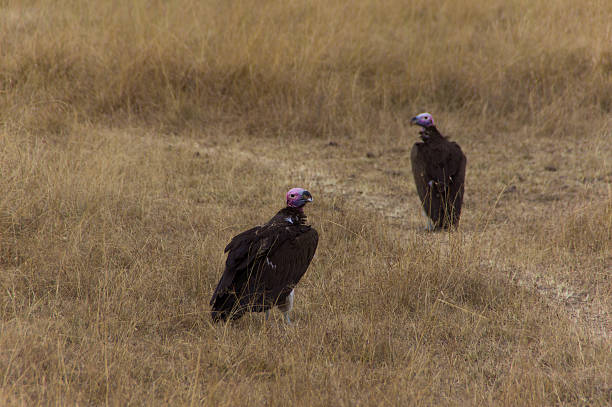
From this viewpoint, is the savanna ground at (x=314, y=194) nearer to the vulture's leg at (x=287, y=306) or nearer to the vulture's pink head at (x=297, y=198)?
the vulture's leg at (x=287, y=306)

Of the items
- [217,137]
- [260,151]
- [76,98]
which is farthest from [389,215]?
[76,98]

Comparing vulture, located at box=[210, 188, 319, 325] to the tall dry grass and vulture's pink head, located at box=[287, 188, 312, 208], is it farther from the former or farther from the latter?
the tall dry grass

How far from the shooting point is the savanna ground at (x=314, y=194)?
160 inches

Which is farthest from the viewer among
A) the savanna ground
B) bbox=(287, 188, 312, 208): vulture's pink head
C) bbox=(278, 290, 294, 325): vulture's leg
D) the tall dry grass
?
the tall dry grass

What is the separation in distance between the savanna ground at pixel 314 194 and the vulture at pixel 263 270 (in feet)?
0.55

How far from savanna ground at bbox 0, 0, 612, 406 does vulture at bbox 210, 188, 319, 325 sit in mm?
169

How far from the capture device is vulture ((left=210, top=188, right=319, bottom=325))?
4.44 metres

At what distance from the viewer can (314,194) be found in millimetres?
7203

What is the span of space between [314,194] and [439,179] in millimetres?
1323

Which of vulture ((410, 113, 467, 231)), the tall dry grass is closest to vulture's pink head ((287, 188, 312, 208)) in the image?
vulture ((410, 113, 467, 231))

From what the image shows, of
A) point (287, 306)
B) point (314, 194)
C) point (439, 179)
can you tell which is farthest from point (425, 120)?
point (287, 306)

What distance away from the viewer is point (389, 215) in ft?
23.1

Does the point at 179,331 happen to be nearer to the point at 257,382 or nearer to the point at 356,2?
the point at 257,382

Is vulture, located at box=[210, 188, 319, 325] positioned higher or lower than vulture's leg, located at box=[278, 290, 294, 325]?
higher
